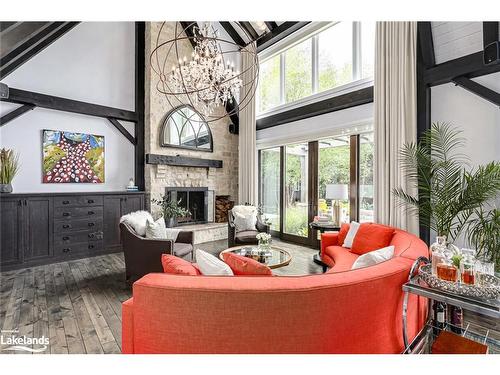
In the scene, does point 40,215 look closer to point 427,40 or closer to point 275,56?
point 275,56

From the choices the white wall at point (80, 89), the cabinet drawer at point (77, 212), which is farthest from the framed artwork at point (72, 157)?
the cabinet drawer at point (77, 212)

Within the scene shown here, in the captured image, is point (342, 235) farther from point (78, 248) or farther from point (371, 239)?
point (78, 248)

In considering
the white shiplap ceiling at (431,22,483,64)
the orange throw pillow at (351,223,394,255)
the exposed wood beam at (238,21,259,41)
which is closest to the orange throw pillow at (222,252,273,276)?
the orange throw pillow at (351,223,394,255)

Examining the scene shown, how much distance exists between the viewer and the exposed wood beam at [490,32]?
275 centimetres

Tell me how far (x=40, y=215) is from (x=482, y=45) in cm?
662

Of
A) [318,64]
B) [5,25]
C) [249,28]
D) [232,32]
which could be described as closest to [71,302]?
[5,25]

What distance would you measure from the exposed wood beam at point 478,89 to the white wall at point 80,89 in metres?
5.88

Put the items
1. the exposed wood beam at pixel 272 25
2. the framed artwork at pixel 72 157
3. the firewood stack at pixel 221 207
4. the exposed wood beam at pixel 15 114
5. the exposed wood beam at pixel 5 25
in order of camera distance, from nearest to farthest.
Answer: the exposed wood beam at pixel 5 25, the exposed wood beam at pixel 15 114, the framed artwork at pixel 72 157, the exposed wood beam at pixel 272 25, the firewood stack at pixel 221 207

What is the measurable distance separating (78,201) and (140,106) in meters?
2.49

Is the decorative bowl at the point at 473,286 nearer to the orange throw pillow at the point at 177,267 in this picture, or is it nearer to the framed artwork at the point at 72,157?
the orange throw pillow at the point at 177,267

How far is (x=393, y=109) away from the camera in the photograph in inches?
153

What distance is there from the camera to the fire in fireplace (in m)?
6.23

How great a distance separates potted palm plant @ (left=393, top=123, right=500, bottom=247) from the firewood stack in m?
4.25

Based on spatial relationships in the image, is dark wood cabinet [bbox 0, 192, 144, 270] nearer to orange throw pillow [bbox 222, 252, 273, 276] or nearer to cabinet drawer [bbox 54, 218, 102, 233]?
cabinet drawer [bbox 54, 218, 102, 233]
